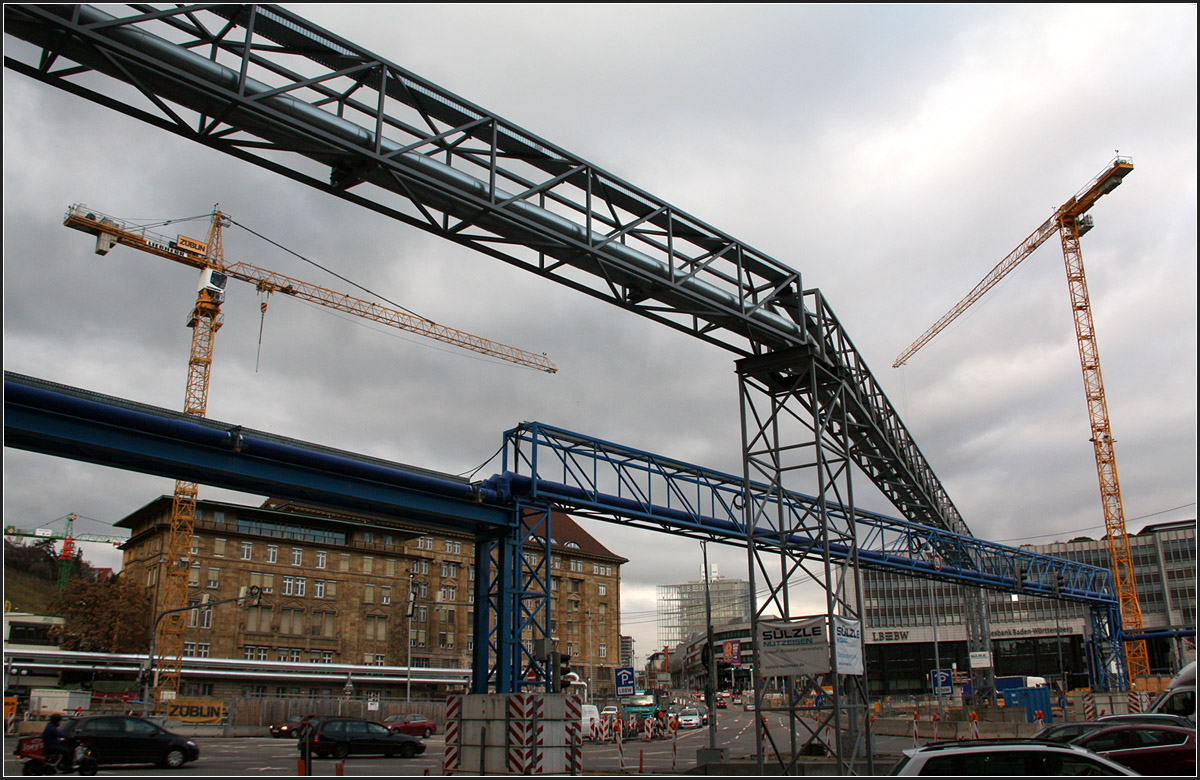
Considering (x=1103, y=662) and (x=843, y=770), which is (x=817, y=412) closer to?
(x=843, y=770)

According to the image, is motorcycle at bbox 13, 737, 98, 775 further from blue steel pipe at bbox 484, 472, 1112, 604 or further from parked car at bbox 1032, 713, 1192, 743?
parked car at bbox 1032, 713, 1192, 743

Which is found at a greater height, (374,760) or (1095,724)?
(1095,724)

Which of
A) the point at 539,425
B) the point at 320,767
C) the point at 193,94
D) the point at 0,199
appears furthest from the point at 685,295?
the point at 320,767

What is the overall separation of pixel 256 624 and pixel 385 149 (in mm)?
59849

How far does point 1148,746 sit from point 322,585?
6419 cm

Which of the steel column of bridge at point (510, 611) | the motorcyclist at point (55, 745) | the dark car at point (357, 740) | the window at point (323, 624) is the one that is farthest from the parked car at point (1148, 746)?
the window at point (323, 624)

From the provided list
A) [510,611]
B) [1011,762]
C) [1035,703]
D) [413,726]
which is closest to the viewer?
[1011,762]

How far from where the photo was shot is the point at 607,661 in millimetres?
83750

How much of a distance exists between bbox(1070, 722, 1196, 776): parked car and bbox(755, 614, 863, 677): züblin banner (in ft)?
13.7

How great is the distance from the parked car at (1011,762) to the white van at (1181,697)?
1531 centimetres

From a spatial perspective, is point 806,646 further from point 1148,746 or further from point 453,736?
point 453,736

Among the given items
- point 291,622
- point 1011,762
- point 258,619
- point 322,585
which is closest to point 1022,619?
point 322,585

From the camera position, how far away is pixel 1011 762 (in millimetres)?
9672

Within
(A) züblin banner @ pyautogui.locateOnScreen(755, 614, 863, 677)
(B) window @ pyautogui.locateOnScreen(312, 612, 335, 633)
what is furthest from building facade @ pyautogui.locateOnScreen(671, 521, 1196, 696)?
(A) züblin banner @ pyautogui.locateOnScreen(755, 614, 863, 677)
